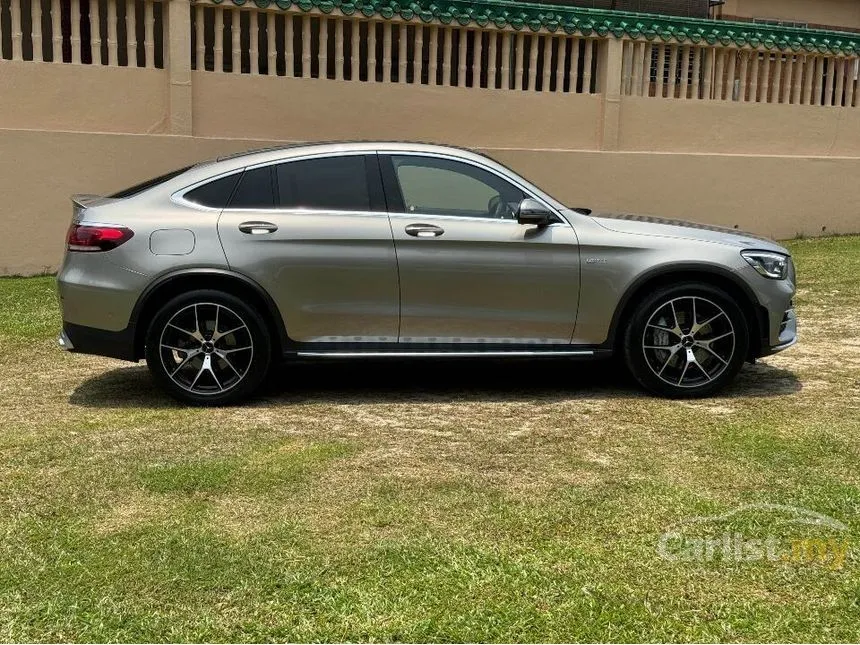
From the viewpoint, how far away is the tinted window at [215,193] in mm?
5645

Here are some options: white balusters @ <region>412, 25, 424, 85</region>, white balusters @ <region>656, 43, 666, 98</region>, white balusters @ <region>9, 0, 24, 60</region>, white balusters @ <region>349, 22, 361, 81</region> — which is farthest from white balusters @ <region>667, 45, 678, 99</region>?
white balusters @ <region>9, 0, 24, 60</region>

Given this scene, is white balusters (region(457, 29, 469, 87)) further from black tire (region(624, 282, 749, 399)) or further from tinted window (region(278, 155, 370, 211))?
black tire (region(624, 282, 749, 399))

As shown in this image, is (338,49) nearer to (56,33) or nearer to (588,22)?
(56,33)

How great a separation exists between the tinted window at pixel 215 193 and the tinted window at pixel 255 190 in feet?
0.13

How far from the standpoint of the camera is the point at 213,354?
5586mm

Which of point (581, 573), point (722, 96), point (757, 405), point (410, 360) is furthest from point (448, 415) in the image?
point (722, 96)

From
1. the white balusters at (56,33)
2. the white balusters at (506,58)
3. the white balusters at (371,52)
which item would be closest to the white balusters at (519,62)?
the white balusters at (506,58)

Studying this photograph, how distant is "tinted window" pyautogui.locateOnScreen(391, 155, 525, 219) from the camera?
18.9ft

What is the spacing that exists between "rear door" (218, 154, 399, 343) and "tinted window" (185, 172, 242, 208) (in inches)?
2.1

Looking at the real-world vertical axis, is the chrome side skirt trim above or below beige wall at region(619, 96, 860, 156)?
below

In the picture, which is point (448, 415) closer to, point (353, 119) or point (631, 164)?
point (353, 119)

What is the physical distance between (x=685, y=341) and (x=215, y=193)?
294cm

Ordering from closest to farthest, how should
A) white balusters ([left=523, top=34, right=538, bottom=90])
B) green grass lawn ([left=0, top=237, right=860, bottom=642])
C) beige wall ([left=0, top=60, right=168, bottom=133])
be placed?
green grass lawn ([left=0, top=237, right=860, bottom=642]) → beige wall ([left=0, top=60, right=168, bottom=133]) → white balusters ([left=523, top=34, right=538, bottom=90])

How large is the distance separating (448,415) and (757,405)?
1805 mm
